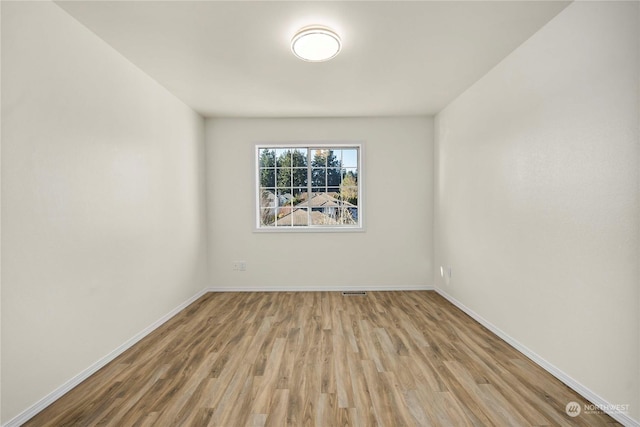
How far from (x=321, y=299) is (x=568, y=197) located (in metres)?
2.78

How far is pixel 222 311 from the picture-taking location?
11.0 ft

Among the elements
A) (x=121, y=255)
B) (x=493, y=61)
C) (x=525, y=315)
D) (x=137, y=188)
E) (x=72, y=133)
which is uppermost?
(x=493, y=61)

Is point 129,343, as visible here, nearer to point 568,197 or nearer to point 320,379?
point 320,379

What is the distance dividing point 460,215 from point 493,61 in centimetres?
162

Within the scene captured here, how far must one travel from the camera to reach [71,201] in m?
1.93

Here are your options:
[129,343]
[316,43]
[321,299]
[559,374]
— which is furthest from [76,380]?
[559,374]

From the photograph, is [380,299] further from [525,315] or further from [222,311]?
[222,311]

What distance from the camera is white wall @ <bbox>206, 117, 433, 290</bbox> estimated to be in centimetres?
417

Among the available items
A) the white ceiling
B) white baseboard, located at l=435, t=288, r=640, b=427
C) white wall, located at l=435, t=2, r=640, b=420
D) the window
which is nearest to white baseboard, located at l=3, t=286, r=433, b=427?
the window

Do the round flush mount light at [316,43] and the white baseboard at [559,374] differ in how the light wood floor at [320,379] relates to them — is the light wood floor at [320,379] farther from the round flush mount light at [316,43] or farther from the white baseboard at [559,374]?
the round flush mount light at [316,43]

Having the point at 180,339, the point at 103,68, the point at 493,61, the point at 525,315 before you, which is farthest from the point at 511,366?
the point at 103,68

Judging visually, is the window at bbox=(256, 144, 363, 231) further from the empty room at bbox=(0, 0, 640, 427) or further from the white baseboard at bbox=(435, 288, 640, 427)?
the white baseboard at bbox=(435, 288, 640, 427)

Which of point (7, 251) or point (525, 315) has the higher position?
point (7, 251)

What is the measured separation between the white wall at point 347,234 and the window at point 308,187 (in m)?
0.19
